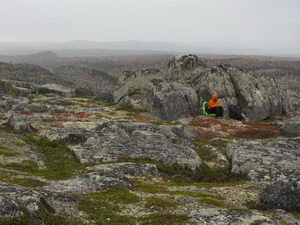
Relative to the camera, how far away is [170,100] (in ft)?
252

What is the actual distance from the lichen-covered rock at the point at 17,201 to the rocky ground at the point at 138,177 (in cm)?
5

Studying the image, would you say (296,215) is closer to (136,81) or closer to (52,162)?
(52,162)

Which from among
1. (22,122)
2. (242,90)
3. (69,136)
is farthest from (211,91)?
(22,122)

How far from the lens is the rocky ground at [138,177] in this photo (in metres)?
20.0

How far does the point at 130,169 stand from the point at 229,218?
15.0 meters

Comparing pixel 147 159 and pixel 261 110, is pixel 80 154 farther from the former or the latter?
pixel 261 110

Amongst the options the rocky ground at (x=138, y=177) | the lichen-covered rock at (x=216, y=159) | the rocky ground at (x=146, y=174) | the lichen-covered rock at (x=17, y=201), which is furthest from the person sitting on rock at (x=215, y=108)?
the lichen-covered rock at (x=17, y=201)

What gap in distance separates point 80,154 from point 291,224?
25233 millimetres

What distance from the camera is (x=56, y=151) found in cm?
3953

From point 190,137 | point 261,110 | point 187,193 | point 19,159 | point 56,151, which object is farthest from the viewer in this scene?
point 261,110

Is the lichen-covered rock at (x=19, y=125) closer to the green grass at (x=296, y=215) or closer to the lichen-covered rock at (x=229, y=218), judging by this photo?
the lichen-covered rock at (x=229, y=218)

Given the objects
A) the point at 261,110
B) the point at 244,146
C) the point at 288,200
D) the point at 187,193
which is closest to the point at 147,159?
the point at 187,193

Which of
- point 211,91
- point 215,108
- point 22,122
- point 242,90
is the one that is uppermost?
point 242,90

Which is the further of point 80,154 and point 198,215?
point 80,154
